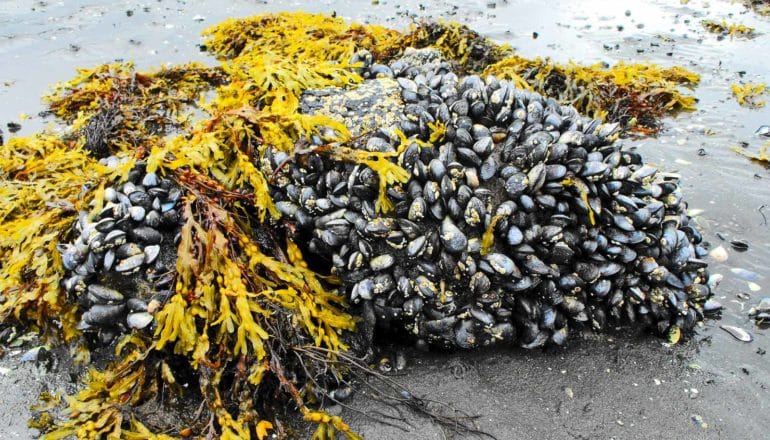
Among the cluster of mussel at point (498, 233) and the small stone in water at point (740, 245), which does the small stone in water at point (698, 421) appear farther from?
the small stone in water at point (740, 245)

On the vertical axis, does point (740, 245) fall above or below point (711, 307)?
above

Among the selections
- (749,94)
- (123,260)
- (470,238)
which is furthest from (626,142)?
(123,260)

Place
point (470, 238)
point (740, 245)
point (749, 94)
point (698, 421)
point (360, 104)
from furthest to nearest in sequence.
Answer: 1. point (749, 94)
2. point (740, 245)
3. point (360, 104)
4. point (470, 238)
5. point (698, 421)

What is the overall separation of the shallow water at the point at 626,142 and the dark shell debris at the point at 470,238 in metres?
0.21

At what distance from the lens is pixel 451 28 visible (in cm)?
625

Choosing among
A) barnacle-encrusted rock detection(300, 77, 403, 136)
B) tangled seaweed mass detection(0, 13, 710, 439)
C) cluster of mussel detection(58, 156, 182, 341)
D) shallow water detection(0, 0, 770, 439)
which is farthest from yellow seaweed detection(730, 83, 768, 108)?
cluster of mussel detection(58, 156, 182, 341)

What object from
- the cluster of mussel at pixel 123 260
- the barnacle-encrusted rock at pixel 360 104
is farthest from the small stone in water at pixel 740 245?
the cluster of mussel at pixel 123 260

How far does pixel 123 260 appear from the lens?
10.0 ft

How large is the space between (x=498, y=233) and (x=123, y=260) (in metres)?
2.17

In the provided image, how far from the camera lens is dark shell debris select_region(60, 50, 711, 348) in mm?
3131

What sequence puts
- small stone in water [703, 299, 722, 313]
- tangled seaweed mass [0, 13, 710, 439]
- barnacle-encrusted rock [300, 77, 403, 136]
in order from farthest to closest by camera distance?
barnacle-encrusted rock [300, 77, 403, 136], small stone in water [703, 299, 722, 313], tangled seaweed mass [0, 13, 710, 439]

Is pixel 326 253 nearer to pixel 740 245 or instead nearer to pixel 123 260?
pixel 123 260

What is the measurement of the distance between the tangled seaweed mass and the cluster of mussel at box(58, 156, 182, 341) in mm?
12

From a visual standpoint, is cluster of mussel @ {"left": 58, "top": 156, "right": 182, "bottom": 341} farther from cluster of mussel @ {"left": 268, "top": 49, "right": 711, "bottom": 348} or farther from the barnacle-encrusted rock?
the barnacle-encrusted rock
